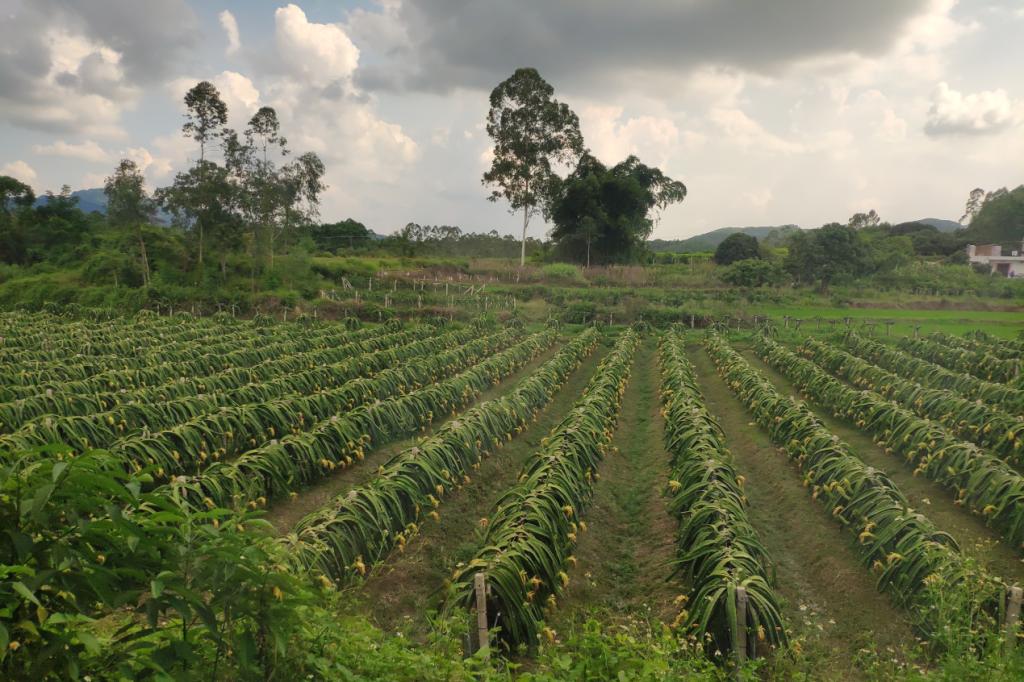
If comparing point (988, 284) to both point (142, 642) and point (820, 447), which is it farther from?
point (142, 642)

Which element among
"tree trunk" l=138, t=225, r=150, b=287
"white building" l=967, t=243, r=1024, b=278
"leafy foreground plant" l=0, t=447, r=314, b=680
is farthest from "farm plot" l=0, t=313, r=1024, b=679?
"white building" l=967, t=243, r=1024, b=278

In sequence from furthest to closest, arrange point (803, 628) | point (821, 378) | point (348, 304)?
point (348, 304)
point (821, 378)
point (803, 628)

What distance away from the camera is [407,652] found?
2717mm

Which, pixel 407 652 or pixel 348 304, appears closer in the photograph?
pixel 407 652

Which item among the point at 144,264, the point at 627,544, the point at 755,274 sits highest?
the point at 755,274

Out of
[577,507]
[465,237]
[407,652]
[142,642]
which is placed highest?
[465,237]

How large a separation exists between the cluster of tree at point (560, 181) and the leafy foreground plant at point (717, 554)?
Result: 119 ft

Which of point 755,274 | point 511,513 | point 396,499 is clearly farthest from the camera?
point 755,274

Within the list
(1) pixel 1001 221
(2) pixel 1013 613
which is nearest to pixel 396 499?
(2) pixel 1013 613

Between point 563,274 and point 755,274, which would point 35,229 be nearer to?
point 563,274

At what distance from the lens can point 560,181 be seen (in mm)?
43656

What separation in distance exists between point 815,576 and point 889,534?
88 cm

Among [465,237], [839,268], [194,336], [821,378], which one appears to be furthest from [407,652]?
[465,237]

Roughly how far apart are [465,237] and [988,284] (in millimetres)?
45027
